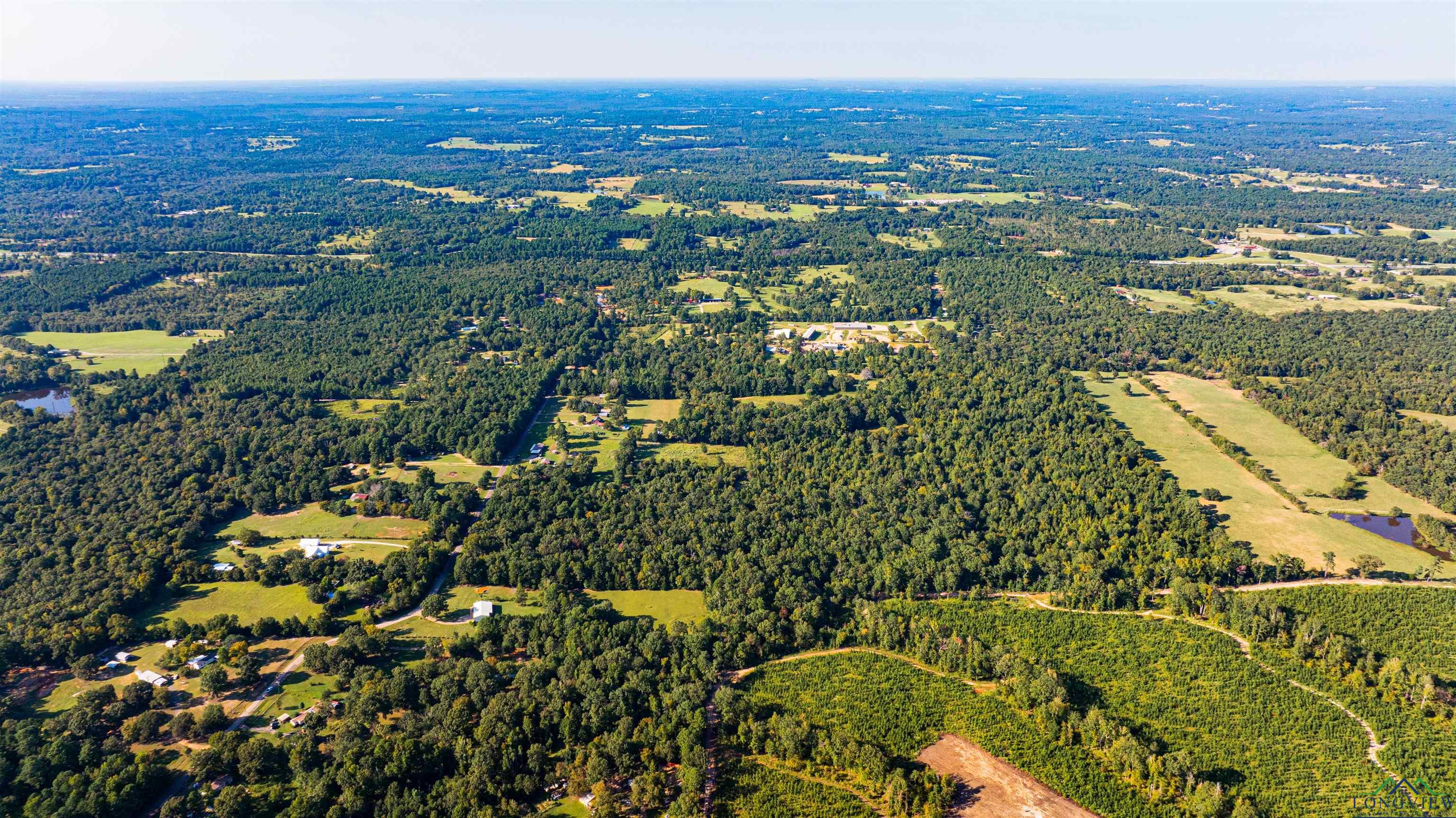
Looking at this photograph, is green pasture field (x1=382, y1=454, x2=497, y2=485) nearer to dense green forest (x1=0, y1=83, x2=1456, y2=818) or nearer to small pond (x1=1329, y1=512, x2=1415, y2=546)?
dense green forest (x1=0, y1=83, x2=1456, y2=818)

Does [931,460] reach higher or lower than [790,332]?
lower

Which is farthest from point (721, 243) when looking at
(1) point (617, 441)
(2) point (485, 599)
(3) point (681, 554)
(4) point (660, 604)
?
(2) point (485, 599)

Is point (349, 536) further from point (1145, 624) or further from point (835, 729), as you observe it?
point (1145, 624)

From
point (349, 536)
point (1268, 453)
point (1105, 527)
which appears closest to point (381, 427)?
point (349, 536)

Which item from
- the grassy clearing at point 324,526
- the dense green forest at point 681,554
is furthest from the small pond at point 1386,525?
the grassy clearing at point 324,526

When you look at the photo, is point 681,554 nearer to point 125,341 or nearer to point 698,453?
point 698,453

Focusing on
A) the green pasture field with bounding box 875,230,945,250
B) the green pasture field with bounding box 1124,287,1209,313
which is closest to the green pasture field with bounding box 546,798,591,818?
the green pasture field with bounding box 1124,287,1209,313
